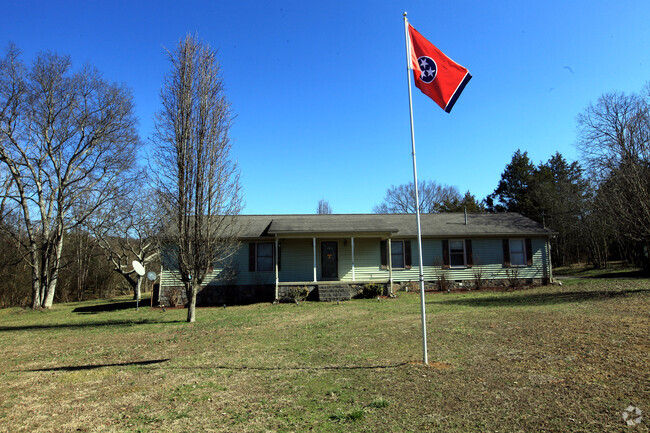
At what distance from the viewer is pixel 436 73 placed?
22.4 ft

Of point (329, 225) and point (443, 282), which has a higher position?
point (329, 225)

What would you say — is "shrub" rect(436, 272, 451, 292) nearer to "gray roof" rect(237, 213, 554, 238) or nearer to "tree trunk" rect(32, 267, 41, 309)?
"gray roof" rect(237, 213, 554, 238)

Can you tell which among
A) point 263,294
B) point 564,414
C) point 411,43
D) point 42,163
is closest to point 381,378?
point 564,414

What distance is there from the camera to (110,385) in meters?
5.88

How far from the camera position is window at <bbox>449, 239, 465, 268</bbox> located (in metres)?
20.9

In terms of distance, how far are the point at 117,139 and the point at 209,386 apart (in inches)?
894

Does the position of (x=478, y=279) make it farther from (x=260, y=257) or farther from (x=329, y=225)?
(x=260, y=257)

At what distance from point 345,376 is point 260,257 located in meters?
14.4

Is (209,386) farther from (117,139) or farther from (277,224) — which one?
(117,139)

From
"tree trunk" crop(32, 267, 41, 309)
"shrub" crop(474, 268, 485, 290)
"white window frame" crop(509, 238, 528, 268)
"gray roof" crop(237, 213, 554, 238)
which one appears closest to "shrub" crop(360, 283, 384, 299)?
"gray roof" crop(237, 213, 554, 238)

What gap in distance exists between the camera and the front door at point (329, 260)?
1997 cm

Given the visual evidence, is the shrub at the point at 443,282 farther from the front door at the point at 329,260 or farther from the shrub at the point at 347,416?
the shrub at the point at 347,416

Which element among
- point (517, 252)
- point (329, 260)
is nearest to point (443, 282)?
point (517, 252)

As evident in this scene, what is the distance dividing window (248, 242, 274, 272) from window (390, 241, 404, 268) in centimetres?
639
